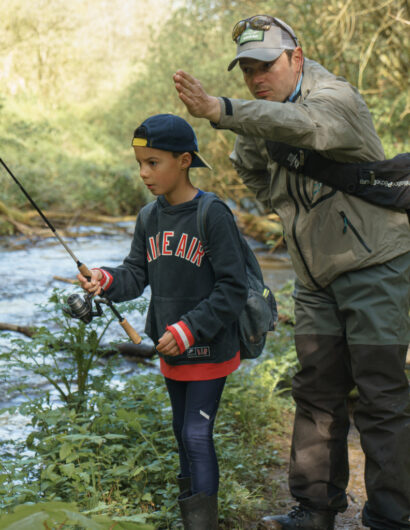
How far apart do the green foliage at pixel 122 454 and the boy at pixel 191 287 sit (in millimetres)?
313

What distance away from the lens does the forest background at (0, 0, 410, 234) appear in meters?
10.5

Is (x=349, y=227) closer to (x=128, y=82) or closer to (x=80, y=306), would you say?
(x=80, y=306)

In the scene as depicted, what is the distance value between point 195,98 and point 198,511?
150 centimetres

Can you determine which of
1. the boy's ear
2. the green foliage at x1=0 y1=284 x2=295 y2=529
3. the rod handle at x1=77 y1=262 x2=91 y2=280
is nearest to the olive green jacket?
the boy's ear

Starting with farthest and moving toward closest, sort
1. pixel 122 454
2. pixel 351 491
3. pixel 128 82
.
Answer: pixel 128 82 < pixel 351 491 < pixel 122 454

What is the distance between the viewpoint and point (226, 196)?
1456 cm

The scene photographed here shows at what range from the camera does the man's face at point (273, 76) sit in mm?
2697

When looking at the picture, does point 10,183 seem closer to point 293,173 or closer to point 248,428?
point 248,428

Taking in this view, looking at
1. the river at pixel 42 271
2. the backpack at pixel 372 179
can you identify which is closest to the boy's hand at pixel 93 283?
the backpack at pixel 372 179

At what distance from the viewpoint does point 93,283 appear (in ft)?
8.61

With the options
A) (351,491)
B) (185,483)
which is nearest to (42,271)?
(351,491)

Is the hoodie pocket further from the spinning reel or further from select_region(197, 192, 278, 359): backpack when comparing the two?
the spinning reel

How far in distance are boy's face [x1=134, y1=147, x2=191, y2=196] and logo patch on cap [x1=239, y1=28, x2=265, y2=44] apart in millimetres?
543

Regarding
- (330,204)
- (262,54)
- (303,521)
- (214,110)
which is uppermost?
(262,54)
